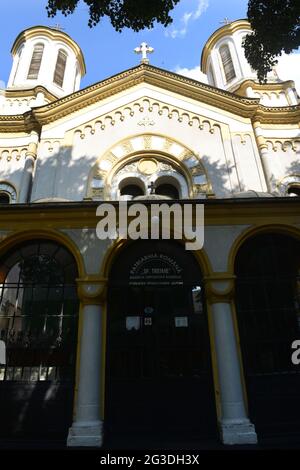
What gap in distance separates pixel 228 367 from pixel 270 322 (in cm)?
157

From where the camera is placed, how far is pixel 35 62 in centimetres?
1781

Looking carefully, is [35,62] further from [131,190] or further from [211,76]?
[131,190]

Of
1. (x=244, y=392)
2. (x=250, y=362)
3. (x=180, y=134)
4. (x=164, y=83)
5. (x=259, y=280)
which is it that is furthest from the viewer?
(x=164, y=83)

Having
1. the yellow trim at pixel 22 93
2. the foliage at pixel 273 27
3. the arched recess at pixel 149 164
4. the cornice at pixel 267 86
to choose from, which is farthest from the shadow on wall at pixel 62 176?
the cornice at pixel 267 86

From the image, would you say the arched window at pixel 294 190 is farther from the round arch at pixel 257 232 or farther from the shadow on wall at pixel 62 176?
the shadow on wall at pixel 62 176

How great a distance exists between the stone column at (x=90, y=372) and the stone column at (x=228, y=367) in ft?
8.22

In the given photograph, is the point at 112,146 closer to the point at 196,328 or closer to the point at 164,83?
the point at 164,83

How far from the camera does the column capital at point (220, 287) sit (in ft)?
25.5

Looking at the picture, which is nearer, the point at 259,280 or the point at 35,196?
the point at 259,280

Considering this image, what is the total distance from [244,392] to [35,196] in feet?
29.1

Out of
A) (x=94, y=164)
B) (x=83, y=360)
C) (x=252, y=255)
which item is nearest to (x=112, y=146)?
(x=94, y=164)

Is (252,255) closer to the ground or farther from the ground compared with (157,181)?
closer to the ground

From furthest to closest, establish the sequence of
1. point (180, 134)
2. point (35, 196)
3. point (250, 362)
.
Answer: point (180, 134), point (35, 196), point (250, 362)

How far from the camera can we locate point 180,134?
12.8 metres
